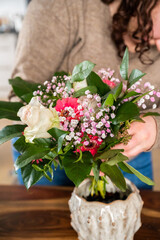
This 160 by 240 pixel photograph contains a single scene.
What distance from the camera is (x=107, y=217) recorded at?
0.61m

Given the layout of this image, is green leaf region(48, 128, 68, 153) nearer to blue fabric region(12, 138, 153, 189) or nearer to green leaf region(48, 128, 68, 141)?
green leaf region(48, 128, 68, 141)

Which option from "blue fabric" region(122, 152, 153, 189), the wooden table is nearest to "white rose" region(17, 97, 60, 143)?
the wooden table

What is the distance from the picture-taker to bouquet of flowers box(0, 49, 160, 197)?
485 mm

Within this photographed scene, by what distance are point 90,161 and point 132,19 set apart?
2.57ft

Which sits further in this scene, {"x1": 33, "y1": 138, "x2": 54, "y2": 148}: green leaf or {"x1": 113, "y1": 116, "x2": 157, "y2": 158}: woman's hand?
{"x1": 113, "y1": 116, "x2": 157, "y2": 158}: woman's hand

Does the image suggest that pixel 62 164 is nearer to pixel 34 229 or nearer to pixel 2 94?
pixel 34 229

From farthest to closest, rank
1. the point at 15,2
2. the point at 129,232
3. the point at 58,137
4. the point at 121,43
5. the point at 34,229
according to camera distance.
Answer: the point at 15,2 < the point at 121,43 < the point at 34,229 < the point at 129,232 < the point at 58,137

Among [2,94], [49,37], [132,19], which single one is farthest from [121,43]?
[2,94]

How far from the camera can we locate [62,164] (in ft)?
1.73

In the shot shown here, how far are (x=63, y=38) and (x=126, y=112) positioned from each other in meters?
0.71

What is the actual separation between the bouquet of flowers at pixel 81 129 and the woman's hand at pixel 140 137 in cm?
12

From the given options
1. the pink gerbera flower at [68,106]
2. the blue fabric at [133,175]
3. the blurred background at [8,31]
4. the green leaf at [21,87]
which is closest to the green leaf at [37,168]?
the pink gerbera flower at [68,106]

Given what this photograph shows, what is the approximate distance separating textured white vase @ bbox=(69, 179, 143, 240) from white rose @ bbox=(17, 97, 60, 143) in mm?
232

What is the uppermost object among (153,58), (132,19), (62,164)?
→ (132,19)
